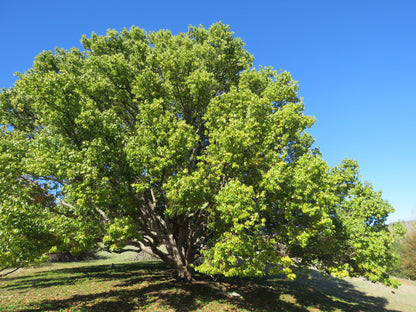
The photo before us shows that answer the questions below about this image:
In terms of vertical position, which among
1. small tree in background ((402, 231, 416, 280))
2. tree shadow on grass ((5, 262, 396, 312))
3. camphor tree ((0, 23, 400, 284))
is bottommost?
small tree in background ((402, 231, 416, 280))

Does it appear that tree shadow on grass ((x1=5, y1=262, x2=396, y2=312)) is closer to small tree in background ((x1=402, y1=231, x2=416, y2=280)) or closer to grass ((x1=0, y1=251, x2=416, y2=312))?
grass ((x1=0, y1=251, x2=416, y2=312))

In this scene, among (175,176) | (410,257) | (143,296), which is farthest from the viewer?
(410,257)

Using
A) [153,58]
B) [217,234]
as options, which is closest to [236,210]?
[217,234]

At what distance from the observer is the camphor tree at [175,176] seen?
1095cm

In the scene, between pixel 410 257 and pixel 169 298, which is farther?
pixel 410 257

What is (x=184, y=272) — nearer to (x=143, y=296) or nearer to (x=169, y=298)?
(x=169, y=298)

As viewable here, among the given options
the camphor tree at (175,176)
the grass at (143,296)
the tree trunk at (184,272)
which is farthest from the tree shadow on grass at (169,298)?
the camphor tree at (175,176)

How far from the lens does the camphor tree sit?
10.9 metres

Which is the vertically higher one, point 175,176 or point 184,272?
point 175,176

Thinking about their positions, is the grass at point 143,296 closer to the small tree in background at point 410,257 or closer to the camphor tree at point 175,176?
the camphor tree at point 175,176

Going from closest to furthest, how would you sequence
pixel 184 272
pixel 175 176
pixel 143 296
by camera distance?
pixel 175 176, pixel 143 296, pixel 184 272

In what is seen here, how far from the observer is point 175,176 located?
41.8 ft

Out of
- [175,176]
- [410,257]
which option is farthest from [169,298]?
[410,257]

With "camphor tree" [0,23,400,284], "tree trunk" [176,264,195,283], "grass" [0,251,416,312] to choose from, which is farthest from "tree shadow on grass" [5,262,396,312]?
"camphor tree" [0,23,400,284]
